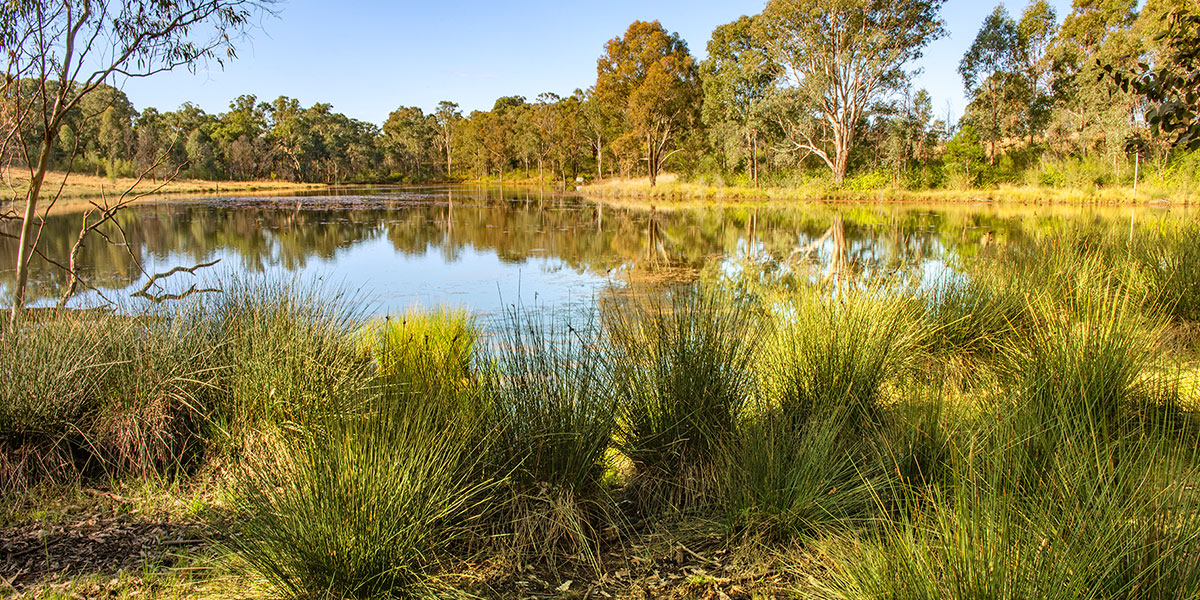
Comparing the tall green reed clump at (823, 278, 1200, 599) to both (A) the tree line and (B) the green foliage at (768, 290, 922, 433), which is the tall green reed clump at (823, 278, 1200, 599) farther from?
(A) the tree line

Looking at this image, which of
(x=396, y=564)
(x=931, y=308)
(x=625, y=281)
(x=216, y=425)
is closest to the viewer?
(x=396, y=564)

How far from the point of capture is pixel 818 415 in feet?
9.98

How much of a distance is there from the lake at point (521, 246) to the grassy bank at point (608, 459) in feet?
7.93

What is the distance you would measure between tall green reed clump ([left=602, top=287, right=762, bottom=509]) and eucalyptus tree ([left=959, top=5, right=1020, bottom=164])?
114 ft

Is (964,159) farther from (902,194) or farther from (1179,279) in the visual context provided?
(1179,279)

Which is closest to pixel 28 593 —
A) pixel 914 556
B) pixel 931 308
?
pixel 914 556

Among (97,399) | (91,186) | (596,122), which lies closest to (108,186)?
(91,186)

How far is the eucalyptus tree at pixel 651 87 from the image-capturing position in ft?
127

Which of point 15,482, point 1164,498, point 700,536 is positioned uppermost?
point 1164,498

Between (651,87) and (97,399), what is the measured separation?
3721 centimetres

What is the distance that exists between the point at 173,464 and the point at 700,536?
262 cm

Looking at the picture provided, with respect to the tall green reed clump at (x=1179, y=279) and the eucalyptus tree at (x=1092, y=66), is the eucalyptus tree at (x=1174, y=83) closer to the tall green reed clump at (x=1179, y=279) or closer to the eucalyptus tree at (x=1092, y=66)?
the tall green reed clump at (x=1179, y=279)

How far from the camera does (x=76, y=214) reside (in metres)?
24.0

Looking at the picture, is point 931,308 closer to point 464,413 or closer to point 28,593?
point 464,413
